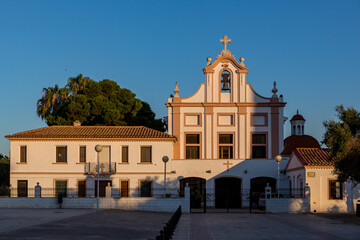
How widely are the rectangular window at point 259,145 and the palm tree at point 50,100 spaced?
29.7 meters

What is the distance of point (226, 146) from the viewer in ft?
144

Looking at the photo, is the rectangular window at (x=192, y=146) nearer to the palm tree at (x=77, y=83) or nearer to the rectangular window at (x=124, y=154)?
the rectangular window at (x=124, y=154)

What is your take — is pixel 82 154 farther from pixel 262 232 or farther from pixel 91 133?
pixel 262 232

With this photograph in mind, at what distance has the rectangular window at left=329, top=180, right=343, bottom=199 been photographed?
33.5 meters

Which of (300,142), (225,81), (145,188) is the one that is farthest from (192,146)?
(300,142)

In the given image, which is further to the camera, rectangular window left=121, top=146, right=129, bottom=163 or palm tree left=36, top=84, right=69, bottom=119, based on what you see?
palm tree left=36, top=84, right=69, bottom=119

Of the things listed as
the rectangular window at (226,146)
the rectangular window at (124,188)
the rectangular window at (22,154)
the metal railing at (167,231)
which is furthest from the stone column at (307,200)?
the rectangular window at (22,154)

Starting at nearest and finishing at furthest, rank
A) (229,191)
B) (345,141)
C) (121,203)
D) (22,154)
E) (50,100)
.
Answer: (345,141)
(121,203)
(22,154)
(229,191)
(50,100)

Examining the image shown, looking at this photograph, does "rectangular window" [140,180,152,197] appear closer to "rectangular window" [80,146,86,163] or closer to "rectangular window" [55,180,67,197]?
Result: "rectangular window" [80,146,86,163]

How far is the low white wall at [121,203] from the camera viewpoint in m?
32.3

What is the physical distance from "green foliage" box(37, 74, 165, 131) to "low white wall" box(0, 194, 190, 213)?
2130 centimetres

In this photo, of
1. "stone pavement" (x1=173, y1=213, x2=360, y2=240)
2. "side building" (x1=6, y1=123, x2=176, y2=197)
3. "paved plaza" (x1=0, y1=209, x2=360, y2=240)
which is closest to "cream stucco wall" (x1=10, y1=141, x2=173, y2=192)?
"side building" (x1=6, y1=123, x2=176, y2=197)

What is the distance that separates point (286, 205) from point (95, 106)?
28519mm

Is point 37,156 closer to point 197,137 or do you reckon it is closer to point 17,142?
point 17,142
